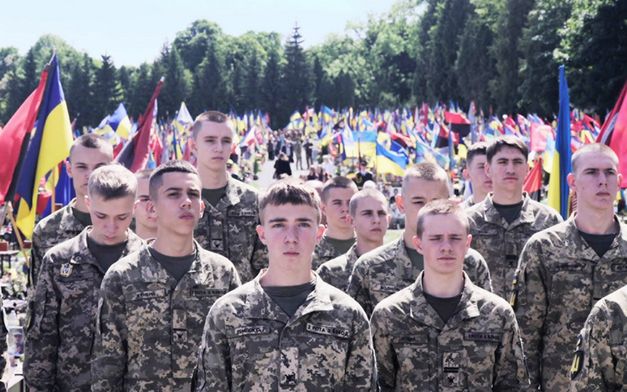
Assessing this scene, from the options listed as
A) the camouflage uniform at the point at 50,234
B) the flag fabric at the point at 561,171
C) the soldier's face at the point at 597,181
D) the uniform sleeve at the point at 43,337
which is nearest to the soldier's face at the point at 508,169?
the soldier's face at the point at 597,181

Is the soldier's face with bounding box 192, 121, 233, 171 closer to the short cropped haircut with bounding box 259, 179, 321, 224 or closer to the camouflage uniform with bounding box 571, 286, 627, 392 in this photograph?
the short cropped haircut with bounding box 259, 179, 321, 224

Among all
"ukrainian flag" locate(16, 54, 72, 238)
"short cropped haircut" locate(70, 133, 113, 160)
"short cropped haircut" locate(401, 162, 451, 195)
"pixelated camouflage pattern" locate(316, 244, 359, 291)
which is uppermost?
"ukrainian flag" locate(16, 54, 72, 238)

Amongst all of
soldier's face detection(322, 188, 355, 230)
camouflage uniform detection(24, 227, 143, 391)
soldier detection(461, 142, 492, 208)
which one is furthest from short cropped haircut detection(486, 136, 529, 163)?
camouflage uniform detection(24, 227, 143, 391)

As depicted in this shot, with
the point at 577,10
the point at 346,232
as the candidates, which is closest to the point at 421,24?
the point at 577,10

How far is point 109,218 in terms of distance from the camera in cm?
605

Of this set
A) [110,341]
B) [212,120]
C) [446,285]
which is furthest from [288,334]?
[212,120]

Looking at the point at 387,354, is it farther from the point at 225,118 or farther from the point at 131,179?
the point at 225,118

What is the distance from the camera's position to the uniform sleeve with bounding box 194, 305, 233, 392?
4.39m

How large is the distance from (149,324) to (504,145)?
318cm

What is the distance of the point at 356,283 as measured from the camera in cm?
591

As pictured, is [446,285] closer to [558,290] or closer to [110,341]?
[558,290]

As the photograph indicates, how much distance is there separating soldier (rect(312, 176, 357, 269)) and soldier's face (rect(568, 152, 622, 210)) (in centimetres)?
221

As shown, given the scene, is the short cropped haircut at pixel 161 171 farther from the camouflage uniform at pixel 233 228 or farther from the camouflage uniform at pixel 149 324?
the camouflage uniform at pixel 233 228

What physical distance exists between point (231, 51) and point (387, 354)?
138 metres
